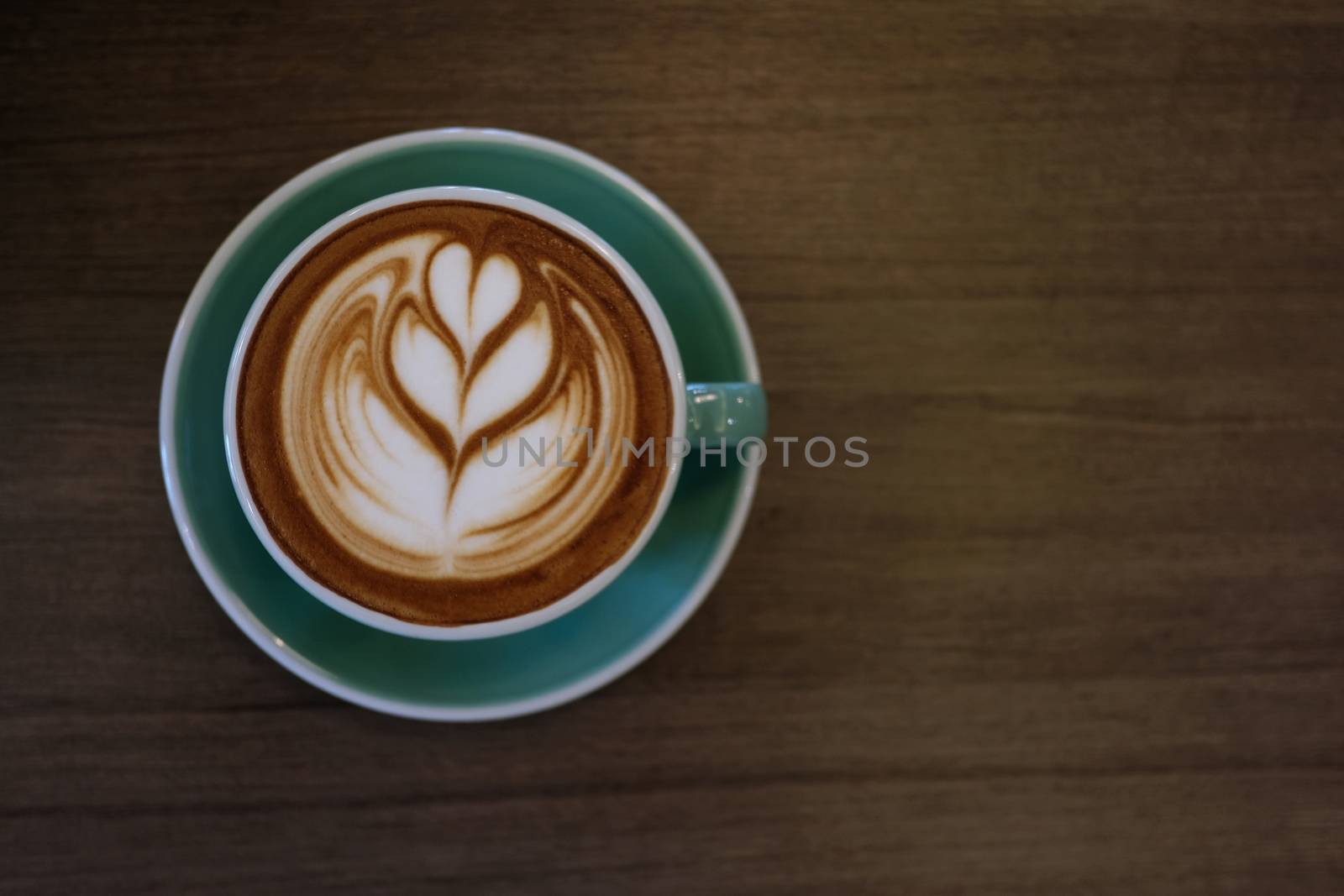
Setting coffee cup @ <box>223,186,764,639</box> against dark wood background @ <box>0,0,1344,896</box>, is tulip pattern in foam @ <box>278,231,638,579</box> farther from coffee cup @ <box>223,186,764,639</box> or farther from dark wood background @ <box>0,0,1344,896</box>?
dark wood background @ <box>0,0,1344,896</box>

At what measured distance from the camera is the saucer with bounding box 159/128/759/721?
2.22 feet

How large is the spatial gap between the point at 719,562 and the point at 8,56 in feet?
2.40

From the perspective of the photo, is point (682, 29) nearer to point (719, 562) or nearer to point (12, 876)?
point (719, 562)

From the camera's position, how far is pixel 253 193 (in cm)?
78

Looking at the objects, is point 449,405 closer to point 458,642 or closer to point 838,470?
point 458,642

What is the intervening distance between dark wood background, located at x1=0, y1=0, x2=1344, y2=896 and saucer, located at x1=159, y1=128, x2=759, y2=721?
9 centimetres

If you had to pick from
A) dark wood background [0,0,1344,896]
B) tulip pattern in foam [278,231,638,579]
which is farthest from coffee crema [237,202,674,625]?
dark wood background [0,0,1344,896]

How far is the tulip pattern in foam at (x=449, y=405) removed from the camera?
2.01 feet

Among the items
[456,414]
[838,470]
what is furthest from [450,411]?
[838,470]

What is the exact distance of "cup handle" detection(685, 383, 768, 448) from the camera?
643 millimetres

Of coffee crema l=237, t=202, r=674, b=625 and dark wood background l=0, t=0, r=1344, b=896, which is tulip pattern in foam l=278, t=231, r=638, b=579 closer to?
coffee crema l=237, t=202, r=674, b=625

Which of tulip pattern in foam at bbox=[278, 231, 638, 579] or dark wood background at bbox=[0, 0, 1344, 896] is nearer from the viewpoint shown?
tulip pattern in foam at bbox=[278, 231, 638, 579]

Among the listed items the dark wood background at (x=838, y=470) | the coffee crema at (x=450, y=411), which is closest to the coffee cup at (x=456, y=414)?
the coffee crema at (x=450, y=411)

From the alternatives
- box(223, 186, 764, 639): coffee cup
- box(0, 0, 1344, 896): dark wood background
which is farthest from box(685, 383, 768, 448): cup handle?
box(0, 0, 1344, 896): dark wood background
